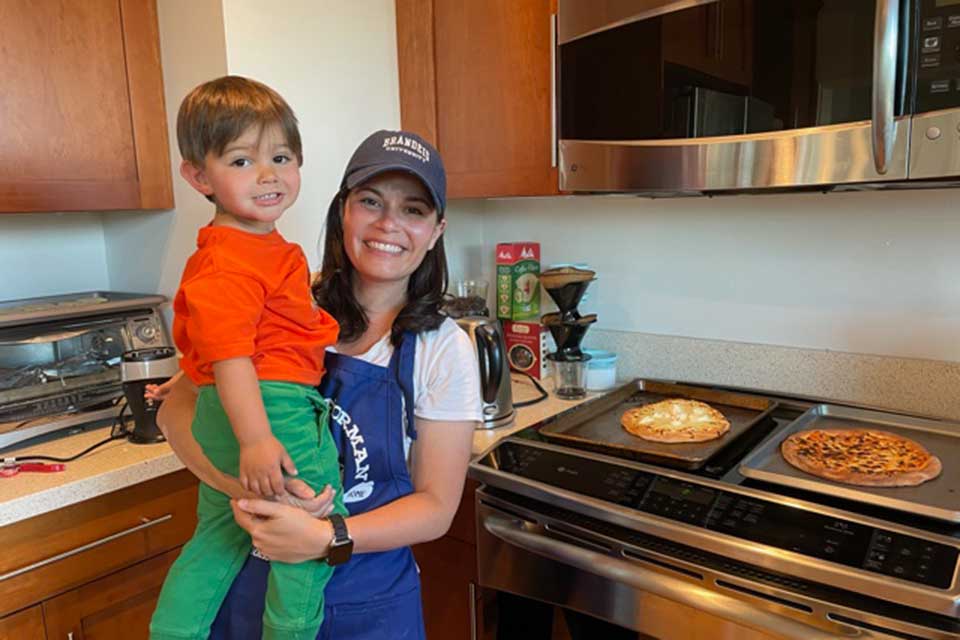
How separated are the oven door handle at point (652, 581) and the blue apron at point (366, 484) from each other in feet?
1.03

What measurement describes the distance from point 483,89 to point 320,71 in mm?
391

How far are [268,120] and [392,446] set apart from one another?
1.50 ft

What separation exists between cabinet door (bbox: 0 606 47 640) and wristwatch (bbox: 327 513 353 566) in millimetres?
736

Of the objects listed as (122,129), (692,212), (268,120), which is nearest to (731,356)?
(692,212)

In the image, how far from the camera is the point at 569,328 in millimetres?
1724

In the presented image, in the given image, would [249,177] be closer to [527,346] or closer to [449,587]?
[449,587]

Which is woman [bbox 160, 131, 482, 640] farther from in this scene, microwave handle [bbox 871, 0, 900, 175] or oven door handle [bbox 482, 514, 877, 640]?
microwave handle [bbox 871, 0, 900, 175]

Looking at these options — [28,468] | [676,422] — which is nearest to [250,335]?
[28,468]

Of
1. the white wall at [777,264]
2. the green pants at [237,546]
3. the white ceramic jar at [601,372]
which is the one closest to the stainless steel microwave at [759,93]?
the white wall at [777,264]

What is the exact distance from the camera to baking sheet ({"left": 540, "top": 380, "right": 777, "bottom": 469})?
1.27 meters

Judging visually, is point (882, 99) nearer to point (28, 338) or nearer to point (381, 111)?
point (381, 111)

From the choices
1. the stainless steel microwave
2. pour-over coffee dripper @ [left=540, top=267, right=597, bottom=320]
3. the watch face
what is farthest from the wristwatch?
pour-over coffee dripper @ [left=540, top=267, right=597, bottom=320]

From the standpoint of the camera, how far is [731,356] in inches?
66.7

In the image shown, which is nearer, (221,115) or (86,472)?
(221,115)
